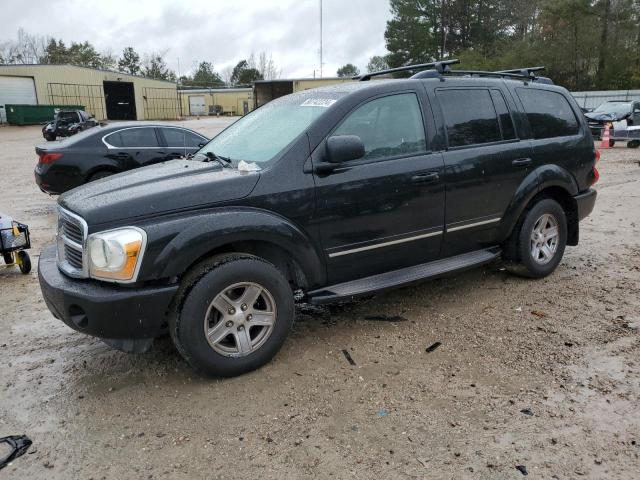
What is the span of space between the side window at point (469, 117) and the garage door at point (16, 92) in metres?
43.0

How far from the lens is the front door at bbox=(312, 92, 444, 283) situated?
12.2 ft

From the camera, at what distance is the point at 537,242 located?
16.7ft

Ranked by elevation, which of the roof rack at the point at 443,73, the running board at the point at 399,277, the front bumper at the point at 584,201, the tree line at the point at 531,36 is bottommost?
the running board at the point at 399,277

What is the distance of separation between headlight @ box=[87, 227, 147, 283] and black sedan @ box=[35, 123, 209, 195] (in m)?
5.65

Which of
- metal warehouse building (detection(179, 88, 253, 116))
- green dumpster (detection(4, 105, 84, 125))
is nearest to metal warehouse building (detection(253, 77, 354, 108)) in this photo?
green dumpster (detection(4, 105, 84, 125))

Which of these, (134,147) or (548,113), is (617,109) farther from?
(134,147)

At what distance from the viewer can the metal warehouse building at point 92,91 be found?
40.6 metres

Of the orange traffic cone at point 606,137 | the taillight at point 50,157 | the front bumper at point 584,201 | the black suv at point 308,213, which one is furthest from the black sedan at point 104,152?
the orange traffic cone at point 606,137

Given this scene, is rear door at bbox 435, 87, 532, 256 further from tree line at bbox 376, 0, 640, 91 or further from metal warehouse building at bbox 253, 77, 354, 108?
tree line at bbox 376, 0, 640, 91

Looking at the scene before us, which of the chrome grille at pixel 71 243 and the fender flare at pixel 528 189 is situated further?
the fender flare at pixel 528 189

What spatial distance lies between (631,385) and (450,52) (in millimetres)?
56937

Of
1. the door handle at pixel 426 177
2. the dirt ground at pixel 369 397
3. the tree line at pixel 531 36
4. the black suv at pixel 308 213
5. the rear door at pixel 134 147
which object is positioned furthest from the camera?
the tree line at pixel 531 36

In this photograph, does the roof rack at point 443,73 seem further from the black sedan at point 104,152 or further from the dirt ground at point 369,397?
the black sedan at point 104,152

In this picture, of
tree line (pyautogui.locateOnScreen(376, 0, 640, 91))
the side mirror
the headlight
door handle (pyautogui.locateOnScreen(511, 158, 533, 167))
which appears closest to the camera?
the headlight
